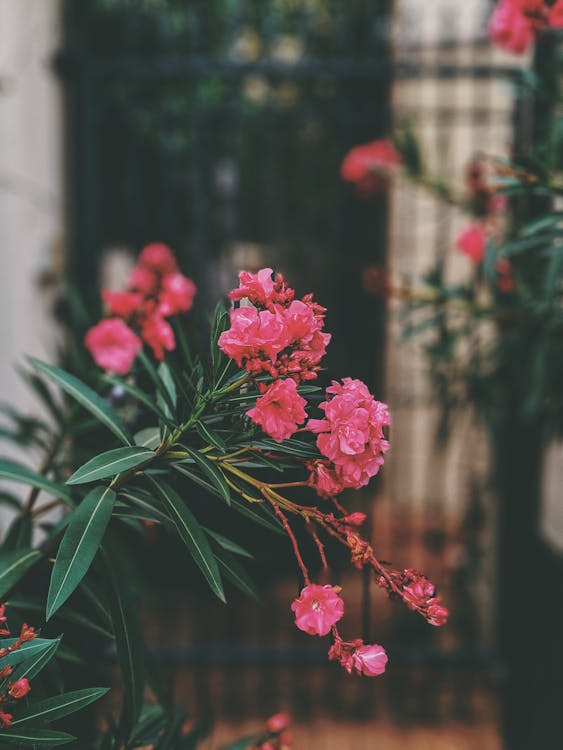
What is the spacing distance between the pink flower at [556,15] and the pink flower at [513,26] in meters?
0.03

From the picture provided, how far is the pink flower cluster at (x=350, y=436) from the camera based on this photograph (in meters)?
0.68

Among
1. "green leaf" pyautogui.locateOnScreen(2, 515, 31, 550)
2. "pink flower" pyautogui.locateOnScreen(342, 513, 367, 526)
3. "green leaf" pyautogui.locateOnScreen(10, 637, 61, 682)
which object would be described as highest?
"pink flower" pyautogui.locateOnScreen(342, 513, 367, 526)

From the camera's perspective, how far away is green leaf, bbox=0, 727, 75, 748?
0.67m

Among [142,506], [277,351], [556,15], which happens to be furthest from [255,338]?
[556,15]

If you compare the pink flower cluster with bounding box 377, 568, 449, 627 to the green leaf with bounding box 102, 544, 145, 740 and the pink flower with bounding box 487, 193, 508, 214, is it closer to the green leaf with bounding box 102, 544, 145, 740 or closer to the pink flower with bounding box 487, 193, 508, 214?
the green leaf with bounding box 102, 544, 145, 740

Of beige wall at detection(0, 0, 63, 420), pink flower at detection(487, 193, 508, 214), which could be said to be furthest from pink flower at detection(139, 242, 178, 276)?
beige wall at detection(0, 0, 63, 420)

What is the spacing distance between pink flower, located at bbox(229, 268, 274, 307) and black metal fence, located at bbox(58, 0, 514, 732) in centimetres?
186

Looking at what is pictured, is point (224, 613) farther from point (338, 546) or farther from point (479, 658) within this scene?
point (338, 546)

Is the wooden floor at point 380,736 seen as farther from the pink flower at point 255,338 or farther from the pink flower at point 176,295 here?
the pink flower at point 255,338

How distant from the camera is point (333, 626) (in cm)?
72

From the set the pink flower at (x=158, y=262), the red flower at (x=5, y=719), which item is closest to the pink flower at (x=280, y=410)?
the red flower at (x=5, y=719)

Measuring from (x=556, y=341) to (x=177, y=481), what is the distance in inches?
46.4

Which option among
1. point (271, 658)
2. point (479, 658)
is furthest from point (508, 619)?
point (271, 658)

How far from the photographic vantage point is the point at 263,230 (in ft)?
10.7
